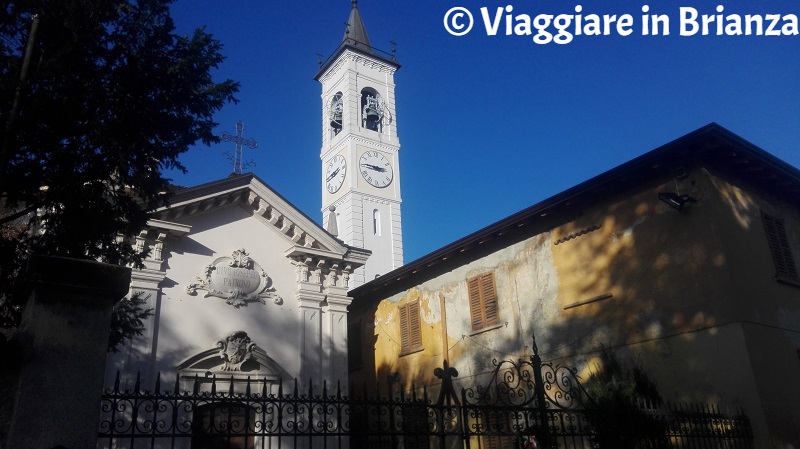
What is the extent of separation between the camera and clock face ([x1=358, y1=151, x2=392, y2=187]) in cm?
4284

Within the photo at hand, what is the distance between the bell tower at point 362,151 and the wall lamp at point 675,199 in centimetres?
2761

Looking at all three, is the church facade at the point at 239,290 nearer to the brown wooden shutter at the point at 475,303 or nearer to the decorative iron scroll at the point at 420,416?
the decorative iron scroll at the point at 420,416

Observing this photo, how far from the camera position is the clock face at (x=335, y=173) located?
43125 millimetres

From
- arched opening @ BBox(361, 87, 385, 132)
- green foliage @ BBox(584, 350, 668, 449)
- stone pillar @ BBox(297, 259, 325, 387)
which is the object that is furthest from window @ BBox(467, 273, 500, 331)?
arched opening @ BBox(361, 87, 385, 132)

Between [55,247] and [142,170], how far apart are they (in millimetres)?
1529

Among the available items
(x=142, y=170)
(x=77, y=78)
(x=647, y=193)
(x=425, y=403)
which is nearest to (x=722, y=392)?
(x=647, y=193)

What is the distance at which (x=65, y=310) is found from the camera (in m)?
4.65

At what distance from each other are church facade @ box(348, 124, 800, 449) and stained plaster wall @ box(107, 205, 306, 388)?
4818mm

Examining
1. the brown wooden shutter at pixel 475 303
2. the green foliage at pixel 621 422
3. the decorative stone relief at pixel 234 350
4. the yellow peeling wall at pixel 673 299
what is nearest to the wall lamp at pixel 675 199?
the yellow peeling wall at pixel 673 299

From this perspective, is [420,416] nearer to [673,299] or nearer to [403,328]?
[673,299]

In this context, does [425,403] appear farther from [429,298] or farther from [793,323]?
[429,298]

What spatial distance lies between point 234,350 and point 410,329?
5826mm

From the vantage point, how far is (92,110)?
8.49 metres

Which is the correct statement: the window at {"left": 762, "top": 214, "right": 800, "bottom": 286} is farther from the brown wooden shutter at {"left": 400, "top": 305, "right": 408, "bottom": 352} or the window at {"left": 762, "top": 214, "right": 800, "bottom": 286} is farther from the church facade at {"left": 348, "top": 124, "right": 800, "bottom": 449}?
the brown wooden shutter at {"left": 400, "top": 305, "right": 408, "bottom": 352}
